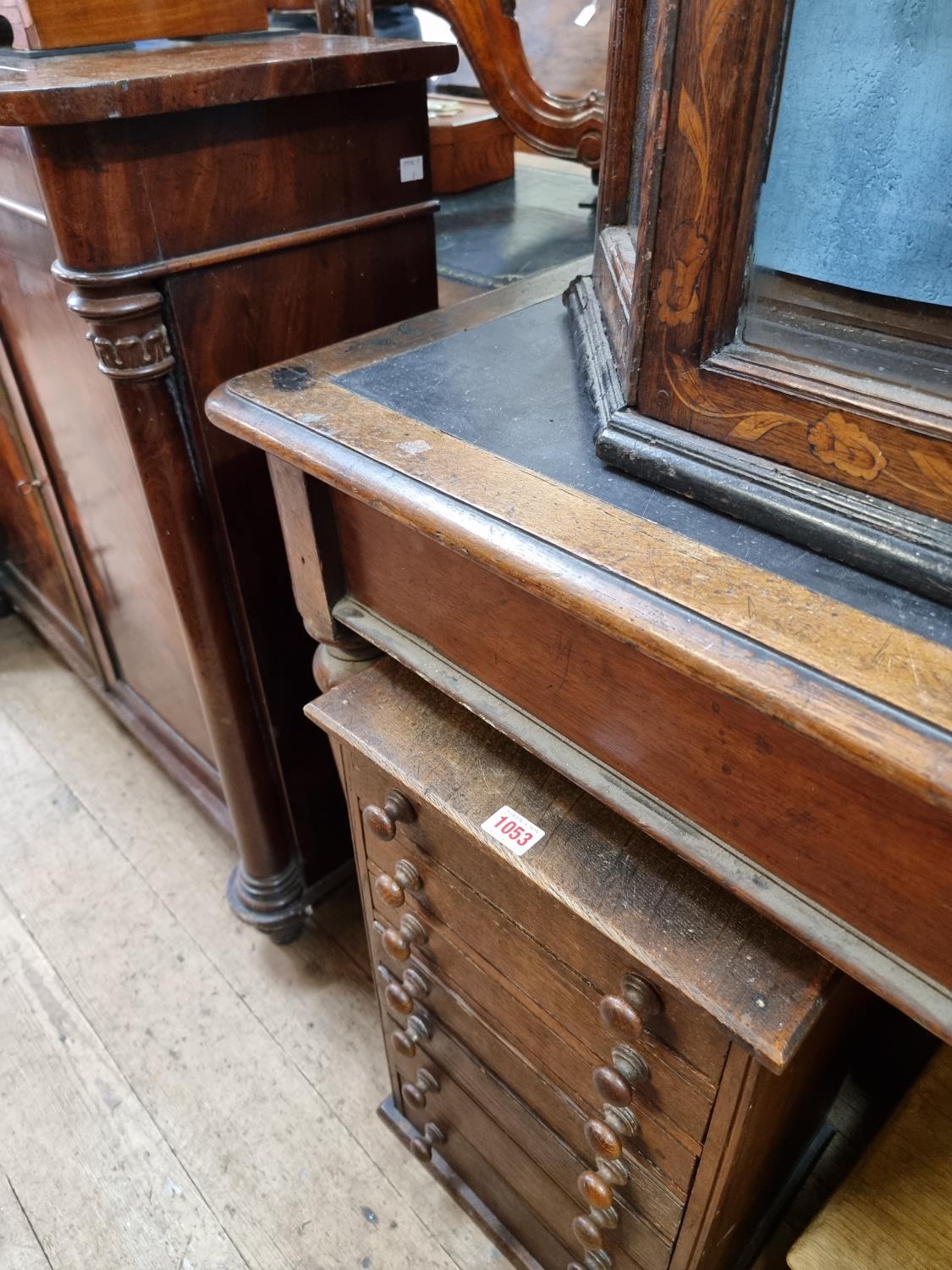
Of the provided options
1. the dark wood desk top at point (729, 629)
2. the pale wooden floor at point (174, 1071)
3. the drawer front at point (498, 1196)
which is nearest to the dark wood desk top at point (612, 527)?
the dark wood desk top at point (729, 629)

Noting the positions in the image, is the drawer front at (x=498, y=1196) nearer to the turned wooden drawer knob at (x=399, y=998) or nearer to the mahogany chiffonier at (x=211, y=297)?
the turned wooden drawer knob at (x=399, y=998)

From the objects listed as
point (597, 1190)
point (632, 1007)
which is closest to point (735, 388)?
point (632, 1007)

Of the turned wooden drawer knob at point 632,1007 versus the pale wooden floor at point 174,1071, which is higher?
the turned wooden drawer knob at point 632,1007

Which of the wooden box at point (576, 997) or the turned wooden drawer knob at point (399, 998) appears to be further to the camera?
the turned wooden drawer knob at point (399, 998)

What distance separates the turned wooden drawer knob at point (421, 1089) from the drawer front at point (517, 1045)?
117 millimetres

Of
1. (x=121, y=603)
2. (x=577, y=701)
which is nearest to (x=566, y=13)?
(x=121, y=603)

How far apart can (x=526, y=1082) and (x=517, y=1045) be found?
5 cm

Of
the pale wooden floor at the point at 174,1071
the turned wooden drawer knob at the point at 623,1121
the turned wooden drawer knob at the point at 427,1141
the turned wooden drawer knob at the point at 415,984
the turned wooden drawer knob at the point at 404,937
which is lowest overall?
the pale wooden floor at the point at 174,1071

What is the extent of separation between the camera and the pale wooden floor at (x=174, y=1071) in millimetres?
1128

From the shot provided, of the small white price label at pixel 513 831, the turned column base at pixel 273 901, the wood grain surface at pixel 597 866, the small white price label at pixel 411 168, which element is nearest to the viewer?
the wood grain surface at pixel 597 866

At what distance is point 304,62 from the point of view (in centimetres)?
83

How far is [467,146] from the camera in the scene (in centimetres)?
149

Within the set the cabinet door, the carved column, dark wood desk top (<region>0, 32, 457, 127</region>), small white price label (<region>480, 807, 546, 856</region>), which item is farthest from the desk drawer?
the cabinet door

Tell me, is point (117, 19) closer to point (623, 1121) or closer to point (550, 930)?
point (550, 930)
